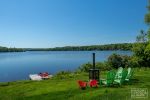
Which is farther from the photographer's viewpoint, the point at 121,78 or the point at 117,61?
the point at 117,61

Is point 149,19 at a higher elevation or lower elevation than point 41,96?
higher

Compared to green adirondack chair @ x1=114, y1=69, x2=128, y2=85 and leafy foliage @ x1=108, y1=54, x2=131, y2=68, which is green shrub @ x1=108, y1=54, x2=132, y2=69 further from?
green adirondack chair @ x1=114, y1=69, x2=128, y2=85

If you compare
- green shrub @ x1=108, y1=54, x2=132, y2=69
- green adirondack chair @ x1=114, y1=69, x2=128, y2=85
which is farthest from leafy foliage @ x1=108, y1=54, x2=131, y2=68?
green adirondack chair @ x1=114, y1=69, x2=128, y2=85

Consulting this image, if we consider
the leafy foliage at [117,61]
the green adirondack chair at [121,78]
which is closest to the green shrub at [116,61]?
the leafy foliage at [117,61]

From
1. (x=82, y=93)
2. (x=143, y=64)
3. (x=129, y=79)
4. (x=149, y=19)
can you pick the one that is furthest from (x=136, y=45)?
(x=82, y=93)

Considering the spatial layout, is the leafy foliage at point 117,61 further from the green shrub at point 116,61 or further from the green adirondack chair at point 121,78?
the green adirondack chair at point 121,78

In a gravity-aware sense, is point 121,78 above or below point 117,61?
above

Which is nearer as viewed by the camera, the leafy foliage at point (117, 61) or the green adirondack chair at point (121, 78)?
the green adirondack chair at point (121, 78)

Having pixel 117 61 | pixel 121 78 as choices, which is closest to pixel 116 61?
pixel 117 61

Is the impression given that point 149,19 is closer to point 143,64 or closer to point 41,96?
point 143,64

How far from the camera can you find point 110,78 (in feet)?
64.9

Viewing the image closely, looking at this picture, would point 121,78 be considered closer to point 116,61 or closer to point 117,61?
point 116,61

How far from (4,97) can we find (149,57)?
129ft

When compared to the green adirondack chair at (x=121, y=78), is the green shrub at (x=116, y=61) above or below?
below
